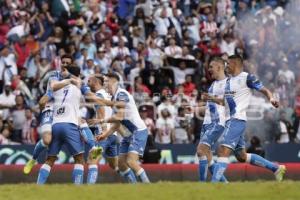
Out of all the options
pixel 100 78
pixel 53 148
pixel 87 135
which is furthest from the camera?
pixel 100 78

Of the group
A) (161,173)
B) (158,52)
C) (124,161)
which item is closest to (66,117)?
(124,161)

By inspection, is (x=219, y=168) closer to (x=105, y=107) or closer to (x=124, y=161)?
(x=124, y=161)

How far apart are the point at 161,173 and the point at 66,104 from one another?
6.54m

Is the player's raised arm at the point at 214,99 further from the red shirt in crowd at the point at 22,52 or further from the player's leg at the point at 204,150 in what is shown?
the red shirt in crowd at the point at 22,52

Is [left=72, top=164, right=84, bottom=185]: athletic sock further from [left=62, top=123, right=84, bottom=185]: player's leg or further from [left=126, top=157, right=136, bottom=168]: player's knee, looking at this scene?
[left=126, top=157, right=136, bottom=168]: player's knee

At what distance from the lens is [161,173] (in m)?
26.0

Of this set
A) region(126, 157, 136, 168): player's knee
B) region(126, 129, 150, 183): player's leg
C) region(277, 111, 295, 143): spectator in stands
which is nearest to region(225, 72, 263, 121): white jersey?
region(126, 129, 150, 183): player's leg

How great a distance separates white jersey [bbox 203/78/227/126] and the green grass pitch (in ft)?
11.5

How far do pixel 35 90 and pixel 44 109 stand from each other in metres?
7.18

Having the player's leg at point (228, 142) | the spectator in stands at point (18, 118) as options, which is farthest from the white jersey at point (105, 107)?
the spectator in stands at point (18, 118)

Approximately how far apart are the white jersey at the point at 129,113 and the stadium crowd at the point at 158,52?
595cm

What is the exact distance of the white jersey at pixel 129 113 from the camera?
20.4 metres

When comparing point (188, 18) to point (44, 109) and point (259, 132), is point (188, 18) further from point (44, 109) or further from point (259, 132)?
point (44, 109)

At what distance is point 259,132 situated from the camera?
28312 millimetres
